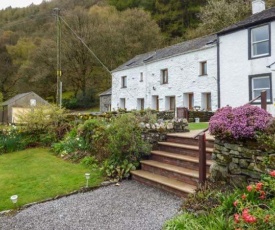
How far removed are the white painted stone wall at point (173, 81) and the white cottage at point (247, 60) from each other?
37.4 inches

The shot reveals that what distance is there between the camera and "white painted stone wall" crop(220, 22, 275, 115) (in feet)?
48.6

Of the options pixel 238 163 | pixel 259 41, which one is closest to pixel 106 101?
pixel 259 41

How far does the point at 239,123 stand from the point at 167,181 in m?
2.15

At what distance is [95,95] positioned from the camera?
35656 millimetres

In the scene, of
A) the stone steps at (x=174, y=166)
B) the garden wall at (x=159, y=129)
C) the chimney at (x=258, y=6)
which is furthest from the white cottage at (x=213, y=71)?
the stone steps at (x=174, y=166)

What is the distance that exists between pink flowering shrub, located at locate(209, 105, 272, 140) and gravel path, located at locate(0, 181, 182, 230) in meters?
1.50

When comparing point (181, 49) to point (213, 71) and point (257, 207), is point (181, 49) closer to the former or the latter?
point (213, 71)

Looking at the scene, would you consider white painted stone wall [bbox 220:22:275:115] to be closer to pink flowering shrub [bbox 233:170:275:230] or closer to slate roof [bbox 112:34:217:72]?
slate roof [bbox 112:34:217:72]

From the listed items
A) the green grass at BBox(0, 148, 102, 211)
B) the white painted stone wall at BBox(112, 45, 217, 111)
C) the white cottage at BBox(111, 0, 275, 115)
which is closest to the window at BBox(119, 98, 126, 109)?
the white painted stone wall at BBox(112, 45, 217, 111)

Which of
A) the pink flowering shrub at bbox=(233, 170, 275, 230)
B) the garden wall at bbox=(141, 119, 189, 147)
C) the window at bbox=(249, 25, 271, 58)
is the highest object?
the window at bbox=(249, 25, 271, 58)

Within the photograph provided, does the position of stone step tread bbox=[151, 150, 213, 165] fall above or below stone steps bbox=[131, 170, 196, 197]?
above

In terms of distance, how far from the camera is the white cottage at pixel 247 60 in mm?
14492

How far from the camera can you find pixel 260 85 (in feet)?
49.2

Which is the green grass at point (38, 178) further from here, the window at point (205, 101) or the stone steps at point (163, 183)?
the window at point (205, 101)
